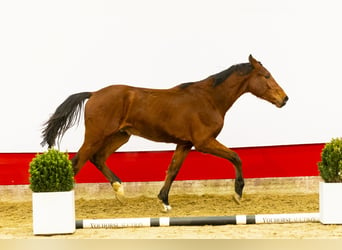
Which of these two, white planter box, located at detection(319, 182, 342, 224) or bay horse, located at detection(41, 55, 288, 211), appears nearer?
white planter box, located at detection(319, 182, 342, 224)

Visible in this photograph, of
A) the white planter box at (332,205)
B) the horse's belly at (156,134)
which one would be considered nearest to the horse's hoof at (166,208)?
the horse's belly at (156,134)

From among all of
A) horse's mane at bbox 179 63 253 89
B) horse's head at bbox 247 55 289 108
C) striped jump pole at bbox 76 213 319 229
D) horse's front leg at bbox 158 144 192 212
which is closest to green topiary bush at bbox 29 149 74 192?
striped jump pole at bbox 76 213 319 229

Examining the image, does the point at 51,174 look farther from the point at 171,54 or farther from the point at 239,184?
the point at 171,54

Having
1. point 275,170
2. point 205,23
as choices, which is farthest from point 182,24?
point 275,170

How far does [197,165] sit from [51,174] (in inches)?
101

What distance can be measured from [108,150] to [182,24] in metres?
1.87

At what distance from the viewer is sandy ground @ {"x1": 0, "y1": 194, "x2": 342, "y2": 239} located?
441cm

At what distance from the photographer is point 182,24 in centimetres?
651

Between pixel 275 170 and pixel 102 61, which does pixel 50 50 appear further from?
pixel 275 170

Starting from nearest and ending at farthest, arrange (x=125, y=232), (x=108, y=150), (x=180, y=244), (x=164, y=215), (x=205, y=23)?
(x=180, y=244) → (x=125, y=232) → (x=164, y=215) → (x=108, y=150) → (x=205, y=23)

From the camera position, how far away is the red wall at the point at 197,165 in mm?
6590

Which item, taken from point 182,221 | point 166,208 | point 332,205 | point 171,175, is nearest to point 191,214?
point 166,208

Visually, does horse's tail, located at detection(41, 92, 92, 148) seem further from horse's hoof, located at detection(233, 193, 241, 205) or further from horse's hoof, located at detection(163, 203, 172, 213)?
horse's hoof, located at detection(233, 193, 241, 205)

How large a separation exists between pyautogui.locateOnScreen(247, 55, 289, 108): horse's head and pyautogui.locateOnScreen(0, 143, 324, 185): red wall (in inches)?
40.6
